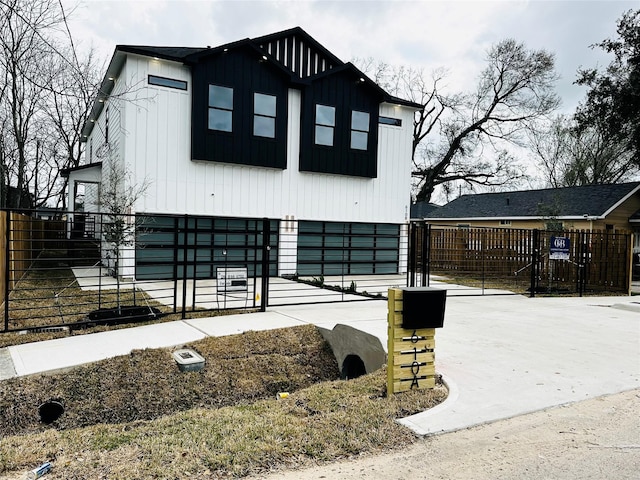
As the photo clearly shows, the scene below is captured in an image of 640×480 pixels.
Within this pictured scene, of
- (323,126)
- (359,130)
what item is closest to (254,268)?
(323,126)

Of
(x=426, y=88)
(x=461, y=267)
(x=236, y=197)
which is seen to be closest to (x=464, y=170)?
(x=426, y=88)

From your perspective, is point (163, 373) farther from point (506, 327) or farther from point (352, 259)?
point (352, 259)

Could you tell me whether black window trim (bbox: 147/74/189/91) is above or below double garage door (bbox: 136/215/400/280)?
above

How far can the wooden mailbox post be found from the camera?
418cm

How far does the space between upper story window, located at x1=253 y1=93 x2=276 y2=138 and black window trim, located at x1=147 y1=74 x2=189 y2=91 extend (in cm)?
205

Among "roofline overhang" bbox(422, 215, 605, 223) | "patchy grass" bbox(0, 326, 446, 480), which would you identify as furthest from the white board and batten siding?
"patchy grass" bbox(0, 326, 446, 480)

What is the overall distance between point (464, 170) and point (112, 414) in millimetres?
30495

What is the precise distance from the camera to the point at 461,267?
1733 cm

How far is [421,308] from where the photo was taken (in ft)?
13.9

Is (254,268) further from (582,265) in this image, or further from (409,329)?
(582,265)

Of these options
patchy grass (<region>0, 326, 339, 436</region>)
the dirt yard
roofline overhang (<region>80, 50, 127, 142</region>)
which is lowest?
patchy grass (<region>0, 326, 339, 436</region>)

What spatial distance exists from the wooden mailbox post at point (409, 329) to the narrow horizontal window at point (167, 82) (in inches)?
414

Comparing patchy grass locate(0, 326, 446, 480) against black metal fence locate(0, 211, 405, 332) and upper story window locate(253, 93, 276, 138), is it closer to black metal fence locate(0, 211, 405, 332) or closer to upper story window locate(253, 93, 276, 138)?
black metal fence locate(0, 211, 405, 332)

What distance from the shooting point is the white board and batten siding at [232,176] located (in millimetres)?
12164
